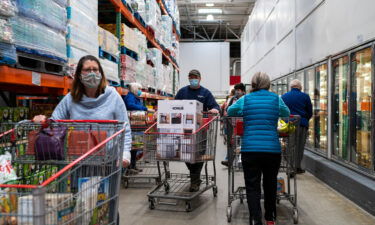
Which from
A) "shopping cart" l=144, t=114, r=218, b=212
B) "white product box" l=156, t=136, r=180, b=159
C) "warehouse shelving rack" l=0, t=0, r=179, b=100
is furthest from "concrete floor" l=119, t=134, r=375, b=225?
"warehouse shelving rack" l=0, t=0, r=179, b=100

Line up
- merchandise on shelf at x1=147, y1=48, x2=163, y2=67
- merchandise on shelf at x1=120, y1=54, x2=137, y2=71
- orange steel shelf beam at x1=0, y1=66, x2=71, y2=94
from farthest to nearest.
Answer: merchandise on shelf at x1=147, y1=48, x2=163, y2=67
merchandise on shelf at x1=120, y1=54, x2=137, y2=71
orange steel shelf beam at x1=0, y1=66, x2=71, y2=94

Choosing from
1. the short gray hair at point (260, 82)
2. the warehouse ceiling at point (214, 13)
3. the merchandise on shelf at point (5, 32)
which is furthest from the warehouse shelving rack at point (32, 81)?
the warehouse ceiling at point (214, 13)

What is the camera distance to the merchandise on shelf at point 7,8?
8.20 ft

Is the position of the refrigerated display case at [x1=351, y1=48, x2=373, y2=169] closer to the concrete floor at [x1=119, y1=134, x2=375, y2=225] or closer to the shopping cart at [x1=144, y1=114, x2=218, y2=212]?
the concrete floor at [x1=119, y1=134, x2=375, y2=225]

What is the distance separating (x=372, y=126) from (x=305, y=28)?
4.06 metres

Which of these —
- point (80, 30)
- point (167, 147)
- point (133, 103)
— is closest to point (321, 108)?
point (133, 103)

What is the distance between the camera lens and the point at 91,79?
2494mm

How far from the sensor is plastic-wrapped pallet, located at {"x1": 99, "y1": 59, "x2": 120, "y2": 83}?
17.0 ft

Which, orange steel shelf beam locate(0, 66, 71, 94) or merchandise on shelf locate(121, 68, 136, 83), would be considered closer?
orange steel shelf beam locate(0, 66, 71, 94)

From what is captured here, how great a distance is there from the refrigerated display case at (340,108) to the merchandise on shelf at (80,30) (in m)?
3.88

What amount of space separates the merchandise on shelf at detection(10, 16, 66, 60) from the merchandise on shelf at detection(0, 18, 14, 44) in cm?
21

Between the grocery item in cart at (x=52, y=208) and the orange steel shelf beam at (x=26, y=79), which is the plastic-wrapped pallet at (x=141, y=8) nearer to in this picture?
the orange steel shelf beam at (x=26, y=79)

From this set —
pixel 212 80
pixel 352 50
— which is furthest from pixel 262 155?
pixel 212 80

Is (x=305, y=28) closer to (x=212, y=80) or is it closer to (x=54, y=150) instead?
(x=54, y=150)
